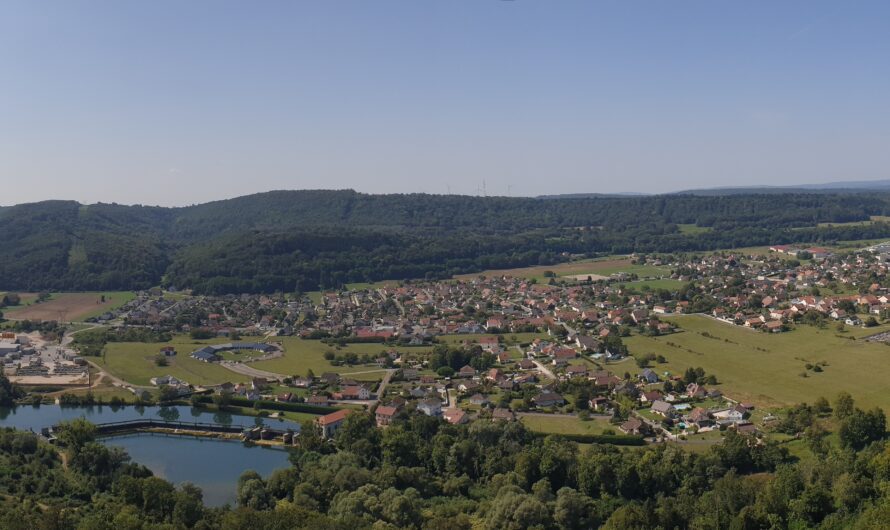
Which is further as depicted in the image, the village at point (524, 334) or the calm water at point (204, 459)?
the village at point (524, 334)

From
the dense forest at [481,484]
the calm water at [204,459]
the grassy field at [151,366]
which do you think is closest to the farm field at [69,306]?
the grassy field at [151,366]

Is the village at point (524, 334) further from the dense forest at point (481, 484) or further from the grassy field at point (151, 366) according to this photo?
the dense forest at point (481, 484)

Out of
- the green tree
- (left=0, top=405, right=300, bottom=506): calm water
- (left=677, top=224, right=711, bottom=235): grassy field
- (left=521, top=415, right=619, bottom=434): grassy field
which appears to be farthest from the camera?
(left=677, top=224, right=711, bottom=235): grassy field

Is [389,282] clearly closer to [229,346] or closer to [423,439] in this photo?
[229,346]

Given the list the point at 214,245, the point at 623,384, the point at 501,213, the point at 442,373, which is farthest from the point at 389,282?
the point at 501,213

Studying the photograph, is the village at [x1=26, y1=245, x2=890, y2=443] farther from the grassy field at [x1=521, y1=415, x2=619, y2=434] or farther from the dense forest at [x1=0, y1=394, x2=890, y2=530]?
the dense forest at [x1=0, y1=394, x2=890, y2=530]

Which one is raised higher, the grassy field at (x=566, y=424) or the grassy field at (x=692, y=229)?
the grassy field at (x=692, y=229)

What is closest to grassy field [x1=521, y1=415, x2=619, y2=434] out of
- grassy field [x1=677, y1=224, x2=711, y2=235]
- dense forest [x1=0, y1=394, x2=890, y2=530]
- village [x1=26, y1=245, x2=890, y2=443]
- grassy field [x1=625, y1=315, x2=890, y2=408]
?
village [x1=26, y1=245, x2=890, y2=443]
